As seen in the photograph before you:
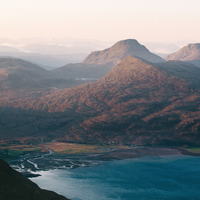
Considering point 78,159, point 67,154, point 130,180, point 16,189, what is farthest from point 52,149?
point 16,189

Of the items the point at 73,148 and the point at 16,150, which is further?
the point at 73,148

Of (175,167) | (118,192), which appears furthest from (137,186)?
(175,167)

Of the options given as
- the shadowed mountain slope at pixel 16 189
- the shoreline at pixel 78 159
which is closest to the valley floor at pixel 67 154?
the shoreline at pixel 78 159

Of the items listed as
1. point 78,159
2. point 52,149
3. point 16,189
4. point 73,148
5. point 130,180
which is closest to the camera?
point 16,189

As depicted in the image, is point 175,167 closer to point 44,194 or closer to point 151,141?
point 151,141

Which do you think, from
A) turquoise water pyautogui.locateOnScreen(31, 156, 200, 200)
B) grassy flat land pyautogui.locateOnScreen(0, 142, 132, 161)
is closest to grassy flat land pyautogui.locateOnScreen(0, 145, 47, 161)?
grassy flat land pyautogui.locateOnScreen(0, 142, 132, 161)

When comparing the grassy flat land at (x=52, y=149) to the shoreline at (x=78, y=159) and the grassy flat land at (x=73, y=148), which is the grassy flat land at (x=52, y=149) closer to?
the grassy flat land at (x=73, y=148)

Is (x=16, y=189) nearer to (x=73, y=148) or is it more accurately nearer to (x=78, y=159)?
(x=78, y=159)
